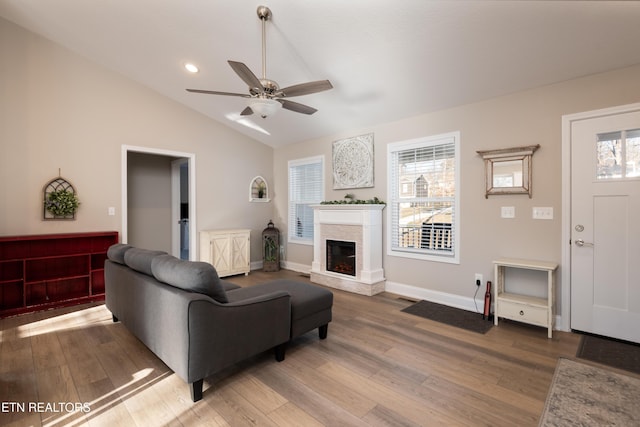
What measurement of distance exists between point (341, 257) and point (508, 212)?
8.08 feet

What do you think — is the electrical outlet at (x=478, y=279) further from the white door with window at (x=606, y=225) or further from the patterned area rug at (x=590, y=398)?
the patterned area rug at (x=590, y=398)

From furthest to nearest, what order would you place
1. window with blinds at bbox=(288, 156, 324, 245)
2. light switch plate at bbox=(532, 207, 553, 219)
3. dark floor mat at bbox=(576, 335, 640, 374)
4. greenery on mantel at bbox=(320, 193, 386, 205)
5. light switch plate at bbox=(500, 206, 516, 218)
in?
1. window with blinds at bbox=(288, 156, 324, 245)
2. greenery on mantel at bbox=(320, 193, 386, 205)
3. light switch plate at bbox=(500, 206, 516, 218)
4. light switch plate at bbox=(532, 207, 553, 219)
5. dark floor mat at bbox=(576, 335, 640, 374)

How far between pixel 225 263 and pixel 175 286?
3.41 meters

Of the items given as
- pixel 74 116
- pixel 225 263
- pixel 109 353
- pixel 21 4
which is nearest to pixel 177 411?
pixel 109 353

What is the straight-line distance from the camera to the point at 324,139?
5.52 m

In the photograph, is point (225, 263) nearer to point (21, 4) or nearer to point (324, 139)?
point (324, 139)

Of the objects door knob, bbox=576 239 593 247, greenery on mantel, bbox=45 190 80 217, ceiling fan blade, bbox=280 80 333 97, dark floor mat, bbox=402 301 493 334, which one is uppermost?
ceiling fan blade, bbox=280 80 333 97

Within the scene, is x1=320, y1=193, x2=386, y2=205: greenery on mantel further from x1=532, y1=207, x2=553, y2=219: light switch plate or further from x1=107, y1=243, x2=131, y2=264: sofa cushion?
x1=107, y1=243, x2=131, y2=264: sofa cushion

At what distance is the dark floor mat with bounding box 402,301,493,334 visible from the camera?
3.29 m

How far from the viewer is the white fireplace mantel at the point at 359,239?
448 cm

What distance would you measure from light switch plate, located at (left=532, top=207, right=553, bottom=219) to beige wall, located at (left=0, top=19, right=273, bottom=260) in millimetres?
4996

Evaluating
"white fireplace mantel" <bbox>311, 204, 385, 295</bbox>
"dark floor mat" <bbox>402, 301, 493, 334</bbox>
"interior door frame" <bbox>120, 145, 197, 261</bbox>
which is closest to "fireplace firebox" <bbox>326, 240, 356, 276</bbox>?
"white fireplace mantel" <bbox>311, 204, 385, 295</bbox>

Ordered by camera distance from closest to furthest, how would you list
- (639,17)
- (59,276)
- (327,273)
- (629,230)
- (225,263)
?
(639,17), (629,230), (59,276), (327,273), (225,263)

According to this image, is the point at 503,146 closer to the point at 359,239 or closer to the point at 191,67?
the point at 359,239
